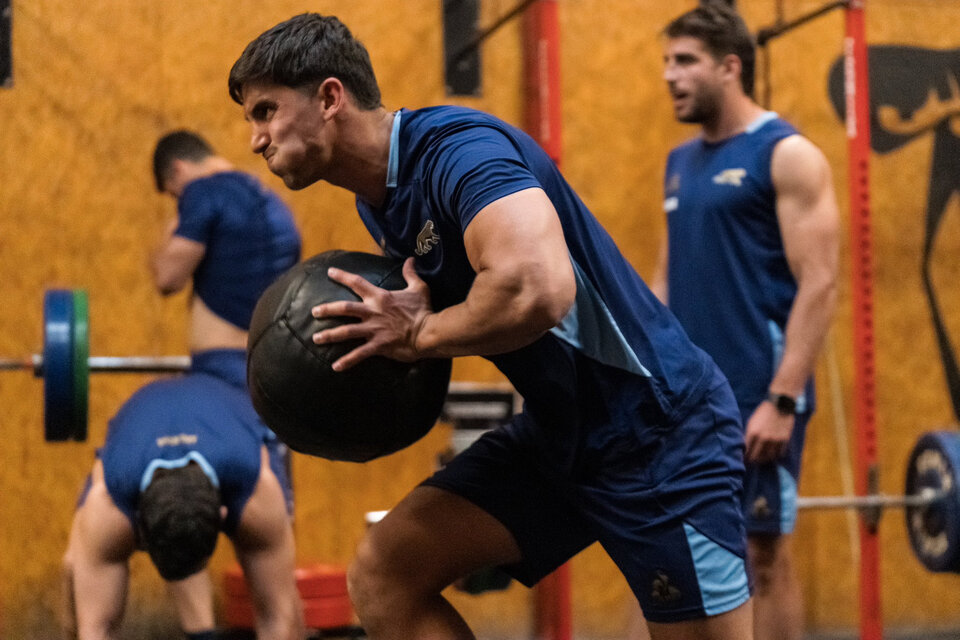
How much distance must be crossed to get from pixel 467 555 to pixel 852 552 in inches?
113

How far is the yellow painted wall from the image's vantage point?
372cm

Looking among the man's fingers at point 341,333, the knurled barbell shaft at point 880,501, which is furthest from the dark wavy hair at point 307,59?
the knurled barbell shaft at point 880,501

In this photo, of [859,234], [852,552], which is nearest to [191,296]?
[859,234]

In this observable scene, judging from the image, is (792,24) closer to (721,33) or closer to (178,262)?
(721,33)

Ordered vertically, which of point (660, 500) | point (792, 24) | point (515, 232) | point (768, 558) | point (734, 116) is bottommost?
point (768, 558)

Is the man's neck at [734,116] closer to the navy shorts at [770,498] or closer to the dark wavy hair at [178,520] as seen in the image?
the navy shorts at [770,498]

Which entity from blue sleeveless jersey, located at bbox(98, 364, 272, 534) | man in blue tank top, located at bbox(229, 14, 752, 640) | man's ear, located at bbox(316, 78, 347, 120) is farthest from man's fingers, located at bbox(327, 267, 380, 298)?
blue sleeveless jersey, located at bbox(98, 364, 272, 534)

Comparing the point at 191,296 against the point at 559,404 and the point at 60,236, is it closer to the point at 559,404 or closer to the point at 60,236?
the point at 60,236

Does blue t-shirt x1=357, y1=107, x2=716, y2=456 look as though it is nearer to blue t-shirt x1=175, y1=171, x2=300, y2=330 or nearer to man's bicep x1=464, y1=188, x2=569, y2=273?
man's bicep x1=464, y1=188, x2=569, y2=273

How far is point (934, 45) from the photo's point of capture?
4.43m

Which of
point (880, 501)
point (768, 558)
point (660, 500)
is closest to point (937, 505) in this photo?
point (880, 501)

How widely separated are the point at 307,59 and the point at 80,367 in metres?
1.52

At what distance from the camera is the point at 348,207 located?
399 centimetres

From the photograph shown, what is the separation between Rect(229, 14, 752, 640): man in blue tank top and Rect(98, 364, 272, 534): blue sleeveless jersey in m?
0.79
